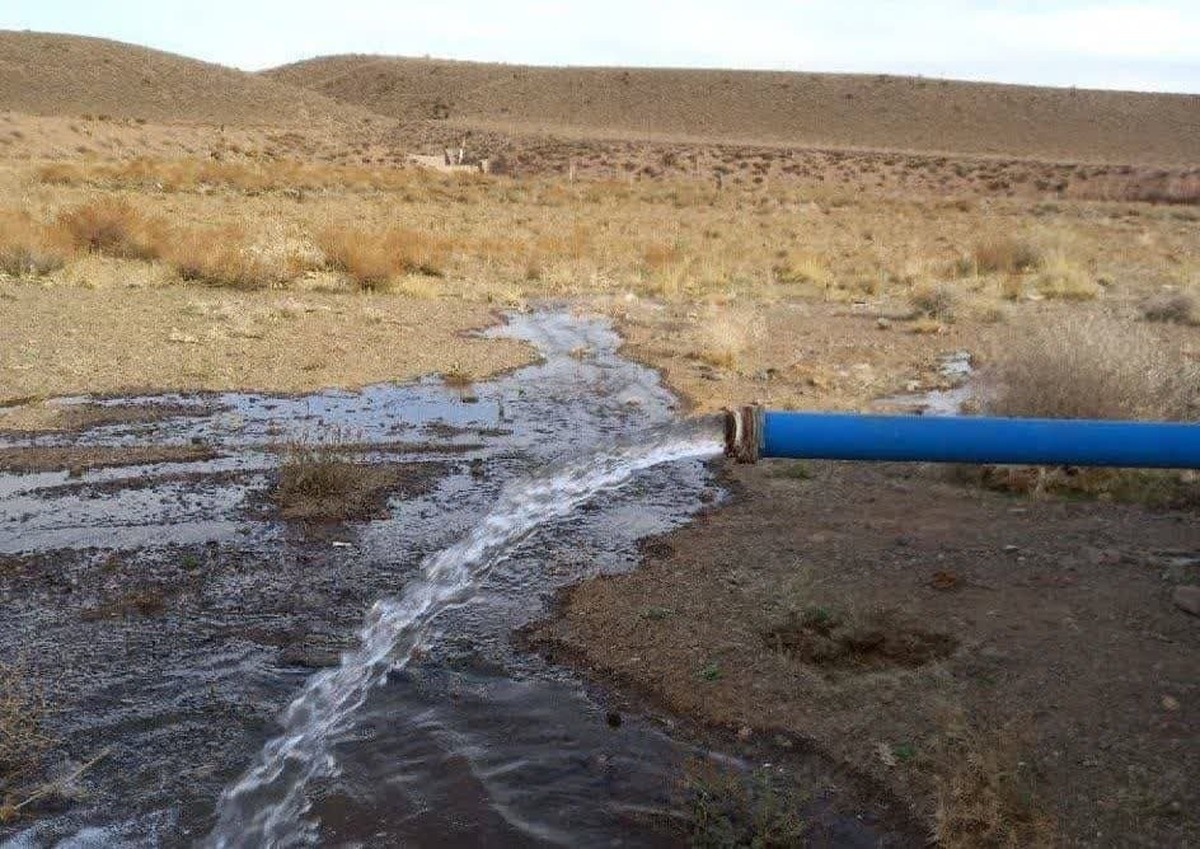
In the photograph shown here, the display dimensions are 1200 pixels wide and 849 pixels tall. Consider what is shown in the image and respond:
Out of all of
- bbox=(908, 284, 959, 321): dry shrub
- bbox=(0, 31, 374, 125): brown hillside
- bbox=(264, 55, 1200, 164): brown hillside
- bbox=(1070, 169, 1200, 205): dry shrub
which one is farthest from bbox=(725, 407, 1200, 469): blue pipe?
bbox=(264, 55, 1200, 164): brown hillside

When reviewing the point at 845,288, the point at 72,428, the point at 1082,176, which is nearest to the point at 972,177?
the point at 1082,176

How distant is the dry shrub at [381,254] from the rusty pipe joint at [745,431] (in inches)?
587

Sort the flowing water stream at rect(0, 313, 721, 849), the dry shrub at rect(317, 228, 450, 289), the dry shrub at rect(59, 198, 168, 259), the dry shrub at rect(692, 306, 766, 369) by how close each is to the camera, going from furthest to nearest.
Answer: the dry shrub at rect(59, 198, 168, 259)
the dry shrub at rect(317, 228, 450, 289)
the dry shrub at rect(692, 306, 766, 369)
the flowing water stream at rect(0, 313, 721, 849)

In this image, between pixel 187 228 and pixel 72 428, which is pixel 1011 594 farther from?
pixel 187 228

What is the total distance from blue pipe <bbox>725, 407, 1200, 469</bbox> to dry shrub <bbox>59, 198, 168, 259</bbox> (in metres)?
17.2

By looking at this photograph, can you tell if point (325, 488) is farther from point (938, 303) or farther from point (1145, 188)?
point (1145, 188)

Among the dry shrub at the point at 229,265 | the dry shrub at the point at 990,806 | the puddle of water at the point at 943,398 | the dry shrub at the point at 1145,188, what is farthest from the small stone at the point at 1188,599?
the dry shrub at the point at 1145,188

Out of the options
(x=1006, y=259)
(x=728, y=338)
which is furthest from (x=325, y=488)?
(x=1006, y=259)

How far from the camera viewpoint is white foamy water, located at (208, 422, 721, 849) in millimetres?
4388

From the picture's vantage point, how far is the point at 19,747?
4.63 meters

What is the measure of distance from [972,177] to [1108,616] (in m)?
52.0

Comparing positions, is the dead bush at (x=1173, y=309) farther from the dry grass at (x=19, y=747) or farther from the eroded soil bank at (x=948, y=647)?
the dry grass at (x=19, y=747)

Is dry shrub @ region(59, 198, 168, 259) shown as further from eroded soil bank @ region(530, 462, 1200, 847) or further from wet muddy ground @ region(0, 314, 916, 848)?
eroded soil bank @ region(530, 462, 1200, 847)

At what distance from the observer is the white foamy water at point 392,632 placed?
439 centimetres
